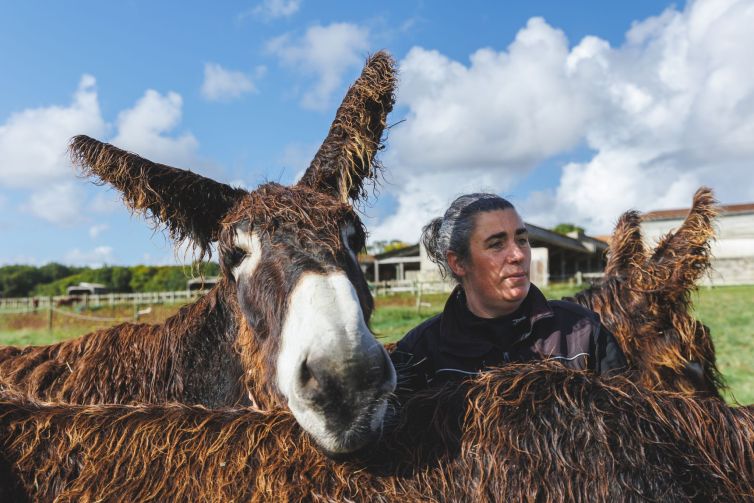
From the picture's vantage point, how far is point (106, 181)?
11.1 ft

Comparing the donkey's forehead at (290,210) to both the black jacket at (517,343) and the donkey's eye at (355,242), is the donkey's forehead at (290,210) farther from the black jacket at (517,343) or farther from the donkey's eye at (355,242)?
the black jacket at (517,343)

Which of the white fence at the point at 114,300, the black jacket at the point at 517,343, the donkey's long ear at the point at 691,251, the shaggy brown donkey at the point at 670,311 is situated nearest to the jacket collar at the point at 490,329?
the black jacket at the point at 517,343

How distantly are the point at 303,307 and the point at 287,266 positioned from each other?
1.55ft

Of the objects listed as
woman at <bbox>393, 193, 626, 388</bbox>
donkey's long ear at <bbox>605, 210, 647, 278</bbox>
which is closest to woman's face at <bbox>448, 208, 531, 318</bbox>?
woman at <bbox>393, 193, 626, 388</bbox>

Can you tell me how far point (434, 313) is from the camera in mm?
21328

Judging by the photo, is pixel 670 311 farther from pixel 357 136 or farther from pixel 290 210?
pixel 290 210

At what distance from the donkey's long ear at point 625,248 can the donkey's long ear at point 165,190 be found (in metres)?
3.87

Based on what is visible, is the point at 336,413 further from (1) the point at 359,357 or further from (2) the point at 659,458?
(2) the point at 659,458

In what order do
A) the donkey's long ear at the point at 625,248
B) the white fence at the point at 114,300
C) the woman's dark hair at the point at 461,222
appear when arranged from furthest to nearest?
the white fence at the point at 114,300 < the donkey's long ear at the point at 625,248 < the woman's dark hair at the point at 461,222

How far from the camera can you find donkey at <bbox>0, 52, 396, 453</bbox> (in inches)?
80.6

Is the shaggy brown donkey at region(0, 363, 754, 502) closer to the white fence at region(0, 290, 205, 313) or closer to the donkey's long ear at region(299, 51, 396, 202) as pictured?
the donkey's long ear at region(299, 51, 396, 202)

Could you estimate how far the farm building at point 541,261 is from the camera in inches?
1377

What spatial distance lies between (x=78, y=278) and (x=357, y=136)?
243 feet

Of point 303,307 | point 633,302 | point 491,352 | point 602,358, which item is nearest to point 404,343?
point 491,352
